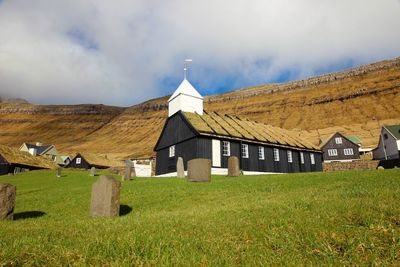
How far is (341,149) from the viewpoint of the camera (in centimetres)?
6744

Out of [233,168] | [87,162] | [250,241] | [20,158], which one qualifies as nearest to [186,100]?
[233,168]

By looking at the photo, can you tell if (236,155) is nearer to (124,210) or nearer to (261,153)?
(261,153)

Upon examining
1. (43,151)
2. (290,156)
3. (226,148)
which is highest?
(43,151)

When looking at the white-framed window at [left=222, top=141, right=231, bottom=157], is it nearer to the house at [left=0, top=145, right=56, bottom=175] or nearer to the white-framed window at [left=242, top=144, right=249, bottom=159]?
the white-framed window at [left=242, top=144, right=249, bottom=159]

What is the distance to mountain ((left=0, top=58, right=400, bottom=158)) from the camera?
9769cm

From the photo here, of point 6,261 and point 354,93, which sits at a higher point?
point 354,93

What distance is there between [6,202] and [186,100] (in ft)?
88.4

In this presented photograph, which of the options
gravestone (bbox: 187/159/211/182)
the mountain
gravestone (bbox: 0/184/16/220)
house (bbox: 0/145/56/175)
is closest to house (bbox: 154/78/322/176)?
gravestone (bbox: 187/159/211/182)

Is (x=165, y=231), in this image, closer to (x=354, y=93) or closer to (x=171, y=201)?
(x=171, y=201)

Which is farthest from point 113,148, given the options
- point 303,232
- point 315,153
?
point 303,232

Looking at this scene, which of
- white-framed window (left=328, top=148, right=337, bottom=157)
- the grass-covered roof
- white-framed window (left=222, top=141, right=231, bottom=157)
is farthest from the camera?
white-framed window (left=328, top=148, right=337, bottom=157)

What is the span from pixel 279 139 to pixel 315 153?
9065 millimetres

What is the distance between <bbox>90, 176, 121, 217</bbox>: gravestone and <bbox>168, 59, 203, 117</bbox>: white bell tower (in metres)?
25.0

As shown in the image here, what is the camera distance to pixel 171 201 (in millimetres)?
12523
